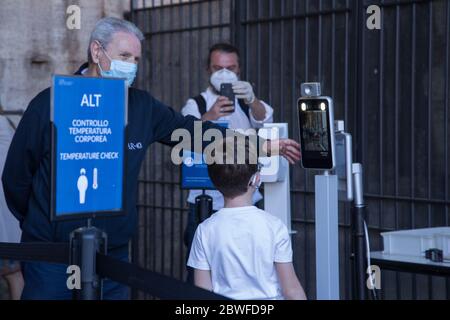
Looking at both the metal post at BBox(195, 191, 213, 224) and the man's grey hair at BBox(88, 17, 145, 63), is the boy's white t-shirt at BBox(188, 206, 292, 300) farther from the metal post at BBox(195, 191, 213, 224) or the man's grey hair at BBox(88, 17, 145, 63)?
the metal post at BBox(195, 191, 213, 224)

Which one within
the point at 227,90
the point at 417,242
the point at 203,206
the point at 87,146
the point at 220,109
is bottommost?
the point at 417,242

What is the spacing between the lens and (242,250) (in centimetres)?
399

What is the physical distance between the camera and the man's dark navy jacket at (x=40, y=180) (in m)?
4.36

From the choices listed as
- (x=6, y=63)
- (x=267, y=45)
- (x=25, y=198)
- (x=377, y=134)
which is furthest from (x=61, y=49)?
(x=25, y=198)

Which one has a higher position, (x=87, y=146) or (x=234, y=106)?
(x=234, y=106)

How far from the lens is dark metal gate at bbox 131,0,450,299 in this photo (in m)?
6.17

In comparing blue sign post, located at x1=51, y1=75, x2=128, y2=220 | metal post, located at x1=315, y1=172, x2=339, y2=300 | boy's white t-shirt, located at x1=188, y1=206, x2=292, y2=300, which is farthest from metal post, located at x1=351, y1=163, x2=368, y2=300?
blue sign post, located at x1=51, y1=75, x2=128, y2=220

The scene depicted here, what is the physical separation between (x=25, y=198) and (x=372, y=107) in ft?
9.71

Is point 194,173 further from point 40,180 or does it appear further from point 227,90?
point 40,180

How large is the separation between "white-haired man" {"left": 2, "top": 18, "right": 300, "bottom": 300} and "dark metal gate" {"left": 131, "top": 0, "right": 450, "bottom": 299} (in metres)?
1.77

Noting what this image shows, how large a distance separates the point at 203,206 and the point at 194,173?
228 millimetres

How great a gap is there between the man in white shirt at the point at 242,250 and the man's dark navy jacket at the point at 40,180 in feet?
1.74

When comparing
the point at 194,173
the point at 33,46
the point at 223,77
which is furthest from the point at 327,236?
the point at 33,46

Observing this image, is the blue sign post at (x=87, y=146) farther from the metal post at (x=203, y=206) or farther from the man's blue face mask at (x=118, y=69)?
the metal post at (x=203, y=206)
